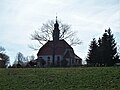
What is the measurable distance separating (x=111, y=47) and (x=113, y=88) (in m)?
44.0

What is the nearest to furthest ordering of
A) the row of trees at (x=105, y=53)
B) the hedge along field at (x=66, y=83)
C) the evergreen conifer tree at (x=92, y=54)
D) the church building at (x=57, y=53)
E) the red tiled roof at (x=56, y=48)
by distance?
the hedge along field at (x=66, y=83) < the row of trees at (x=105, y=53) < the evergreen conifer tree at (x=92, y=54) < the red tiled roof at (x=56, y=48) < the church building at (x=57, y=53)

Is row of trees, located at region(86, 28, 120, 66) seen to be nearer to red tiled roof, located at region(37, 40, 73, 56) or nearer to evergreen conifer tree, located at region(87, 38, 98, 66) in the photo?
evergreen conifer tree, located at region(87, 38, 98, 66)

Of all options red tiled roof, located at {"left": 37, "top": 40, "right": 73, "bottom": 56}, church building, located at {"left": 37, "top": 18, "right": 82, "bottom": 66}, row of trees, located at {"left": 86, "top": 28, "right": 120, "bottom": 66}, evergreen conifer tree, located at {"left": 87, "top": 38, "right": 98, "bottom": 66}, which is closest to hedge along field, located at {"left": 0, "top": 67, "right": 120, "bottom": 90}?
row of trees, located at {"left": 86, "top": 28, "right": 120, "bottom": 66}

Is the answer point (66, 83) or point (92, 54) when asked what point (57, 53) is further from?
point (66, 83)

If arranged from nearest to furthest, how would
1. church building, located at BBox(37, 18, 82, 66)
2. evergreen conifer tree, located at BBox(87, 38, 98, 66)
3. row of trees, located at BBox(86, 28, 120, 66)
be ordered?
row of trees, located at BBox(86, 28, 120, 66)
evergreen conifer tree, located at BBox(87, 38, 98, 66)
church building, located at BBox(37, 18, 82, 66)

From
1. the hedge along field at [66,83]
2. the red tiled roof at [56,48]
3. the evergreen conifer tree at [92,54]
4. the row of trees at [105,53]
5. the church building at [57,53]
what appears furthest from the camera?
the church building at [57,53]

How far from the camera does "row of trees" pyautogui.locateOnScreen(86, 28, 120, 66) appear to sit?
61.6 meters

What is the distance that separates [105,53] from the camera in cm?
6150

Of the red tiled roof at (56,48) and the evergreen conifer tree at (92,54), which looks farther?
the red tiled roof at (56,48)

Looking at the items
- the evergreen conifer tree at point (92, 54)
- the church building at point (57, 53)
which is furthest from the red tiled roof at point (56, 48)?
the evergreen conifer tree at point (92, 54)

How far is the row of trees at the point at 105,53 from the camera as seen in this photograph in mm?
61562

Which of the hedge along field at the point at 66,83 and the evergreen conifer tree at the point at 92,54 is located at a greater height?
the evergreen conifer tree at the point at 92,54

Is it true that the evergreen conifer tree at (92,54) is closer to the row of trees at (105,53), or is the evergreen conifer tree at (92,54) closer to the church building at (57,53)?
the row of trees at (105,53)

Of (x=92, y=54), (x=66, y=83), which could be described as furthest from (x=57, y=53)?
(x=66, y=83)
